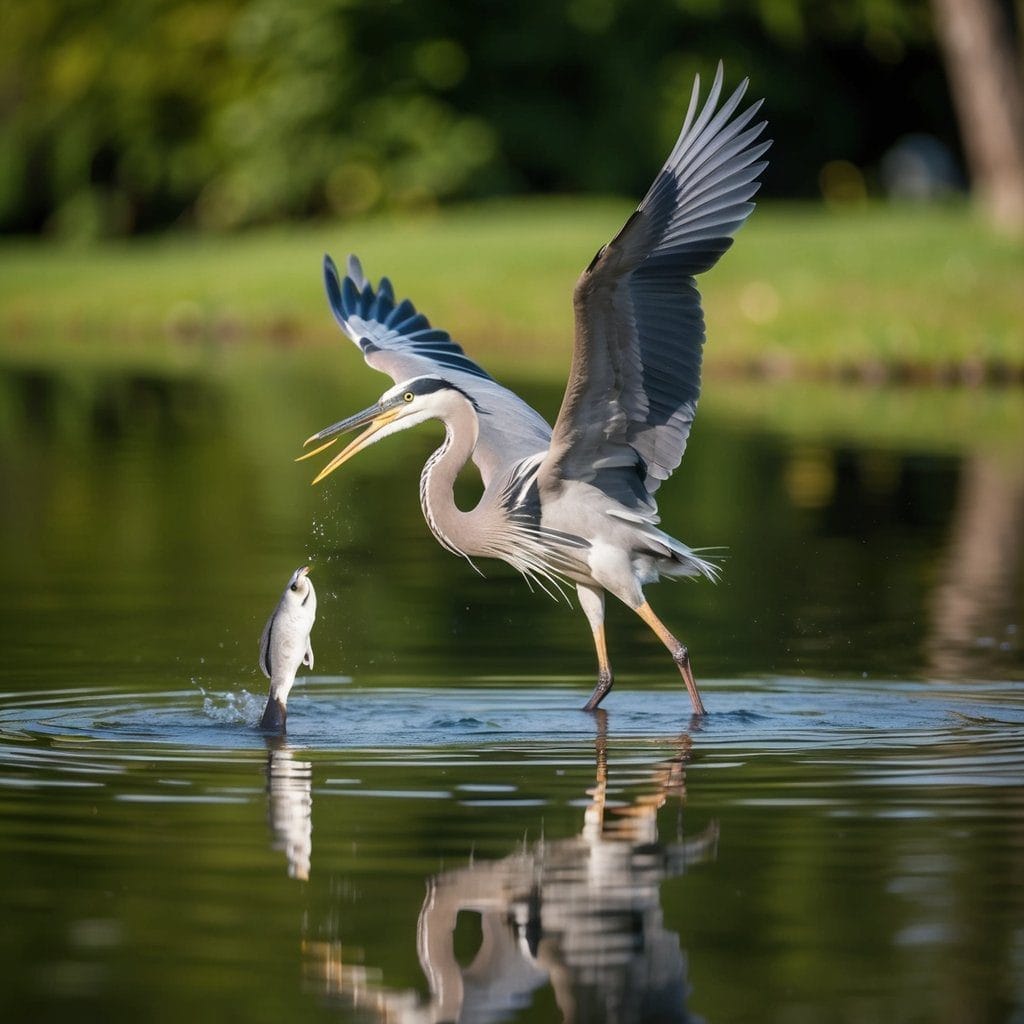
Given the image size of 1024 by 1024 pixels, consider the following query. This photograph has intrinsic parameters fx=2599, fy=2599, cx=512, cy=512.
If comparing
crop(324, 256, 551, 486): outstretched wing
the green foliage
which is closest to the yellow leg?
crop(324, 256, 551, 486): outstretched wing

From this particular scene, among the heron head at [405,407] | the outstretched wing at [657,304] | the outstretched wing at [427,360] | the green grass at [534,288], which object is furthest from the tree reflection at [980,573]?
the green grass at [534,288]

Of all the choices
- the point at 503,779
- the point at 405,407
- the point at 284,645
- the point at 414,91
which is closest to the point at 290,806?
the point at 503,779

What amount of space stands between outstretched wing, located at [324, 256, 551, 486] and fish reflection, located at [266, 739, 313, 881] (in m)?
1.72

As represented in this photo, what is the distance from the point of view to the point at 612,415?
325 inches

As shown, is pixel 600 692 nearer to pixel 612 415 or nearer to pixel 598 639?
pixel 598 639

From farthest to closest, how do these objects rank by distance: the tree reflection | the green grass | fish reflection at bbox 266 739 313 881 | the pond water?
the green grass
the tree reflection
fish reflection at bbox 266 739 313 881
the pond water

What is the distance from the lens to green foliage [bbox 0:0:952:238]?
1469 inches

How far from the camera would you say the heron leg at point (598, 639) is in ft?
27.3

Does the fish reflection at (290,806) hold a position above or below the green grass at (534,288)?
below

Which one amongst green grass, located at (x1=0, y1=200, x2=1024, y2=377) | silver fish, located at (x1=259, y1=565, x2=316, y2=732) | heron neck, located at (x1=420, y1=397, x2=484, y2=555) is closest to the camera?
silver fish, located at (x1=259, y1=565, x2=316, y2=732)

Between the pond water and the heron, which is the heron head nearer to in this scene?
the heron

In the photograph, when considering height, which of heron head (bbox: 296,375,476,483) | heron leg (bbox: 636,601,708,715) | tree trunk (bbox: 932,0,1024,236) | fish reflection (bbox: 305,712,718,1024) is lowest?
fish reflection (bbox: 305,712,718,1024)

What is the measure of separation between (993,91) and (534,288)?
5.31m

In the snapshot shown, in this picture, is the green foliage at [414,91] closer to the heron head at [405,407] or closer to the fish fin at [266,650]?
the heron head at [405,407]
